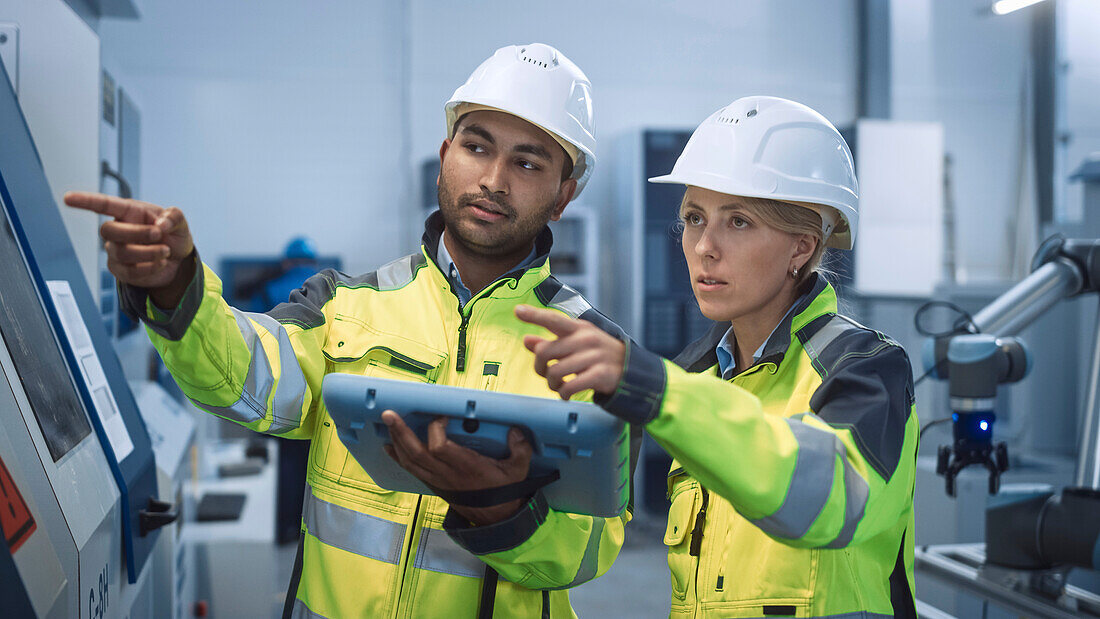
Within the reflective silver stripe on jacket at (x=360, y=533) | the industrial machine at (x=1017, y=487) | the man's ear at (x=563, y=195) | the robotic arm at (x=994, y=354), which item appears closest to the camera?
the reflective silver stripe on jacket at (x=360, y=533)

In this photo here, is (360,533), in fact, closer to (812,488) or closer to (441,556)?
(441,556)

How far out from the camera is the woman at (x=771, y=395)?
759 millimetres

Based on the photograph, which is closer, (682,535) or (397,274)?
(682,535)

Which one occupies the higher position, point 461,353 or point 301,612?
point 461,353

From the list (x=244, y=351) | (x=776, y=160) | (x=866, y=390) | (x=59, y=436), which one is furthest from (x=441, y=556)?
(x=776, y=160)

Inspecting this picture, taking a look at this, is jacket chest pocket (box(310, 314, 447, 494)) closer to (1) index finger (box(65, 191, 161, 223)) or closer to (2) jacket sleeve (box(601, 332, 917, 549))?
(1) index finger (box(65, 191, 161, 223))

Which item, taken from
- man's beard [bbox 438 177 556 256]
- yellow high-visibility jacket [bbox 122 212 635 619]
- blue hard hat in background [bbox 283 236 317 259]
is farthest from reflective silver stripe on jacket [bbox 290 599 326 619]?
blue hard hat in background [bbox 283 236 317 259]

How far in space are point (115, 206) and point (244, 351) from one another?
0.25 metres

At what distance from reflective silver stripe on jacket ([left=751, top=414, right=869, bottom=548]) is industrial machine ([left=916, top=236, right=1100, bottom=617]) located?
1292 millimetres

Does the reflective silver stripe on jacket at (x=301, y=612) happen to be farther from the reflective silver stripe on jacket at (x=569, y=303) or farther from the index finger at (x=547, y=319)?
the index finger at (x=547, y=319)

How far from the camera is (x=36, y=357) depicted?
3.36ft

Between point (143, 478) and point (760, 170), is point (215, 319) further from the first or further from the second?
point (760, 170)

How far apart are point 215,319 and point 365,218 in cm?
488

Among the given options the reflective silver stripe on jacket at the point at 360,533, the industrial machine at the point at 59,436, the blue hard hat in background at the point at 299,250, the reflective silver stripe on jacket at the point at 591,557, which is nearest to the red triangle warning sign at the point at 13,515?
the industrial machine at the point at 59,436
